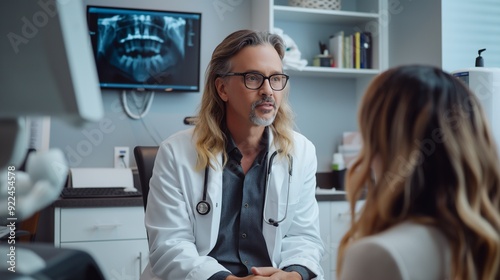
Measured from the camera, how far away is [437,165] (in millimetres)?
803

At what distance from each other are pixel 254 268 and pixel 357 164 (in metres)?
0.65

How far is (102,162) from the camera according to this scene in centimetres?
292

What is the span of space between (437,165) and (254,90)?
0.94 metres

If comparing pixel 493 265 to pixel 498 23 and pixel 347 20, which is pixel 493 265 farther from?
pixel 347 20

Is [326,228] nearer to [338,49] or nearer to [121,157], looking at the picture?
[338,49]

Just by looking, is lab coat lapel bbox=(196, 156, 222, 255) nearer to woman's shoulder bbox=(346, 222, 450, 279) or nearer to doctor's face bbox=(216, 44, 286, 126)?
doctor's face bbox=(216, 44, 286, 126)

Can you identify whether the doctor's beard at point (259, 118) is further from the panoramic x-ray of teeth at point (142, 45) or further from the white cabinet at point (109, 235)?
the panoramic x-ray of teeth at point (142, 45)

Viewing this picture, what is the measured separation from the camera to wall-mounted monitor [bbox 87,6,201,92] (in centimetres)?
284

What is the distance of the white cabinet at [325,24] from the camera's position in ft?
9.97

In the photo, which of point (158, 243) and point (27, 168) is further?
point (158, 243)

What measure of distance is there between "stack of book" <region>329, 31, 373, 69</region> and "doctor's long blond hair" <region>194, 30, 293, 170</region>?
52.6 inches

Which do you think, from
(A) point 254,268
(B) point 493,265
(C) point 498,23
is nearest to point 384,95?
(B) point 493,265

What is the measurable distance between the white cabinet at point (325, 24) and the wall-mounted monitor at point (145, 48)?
416 mm

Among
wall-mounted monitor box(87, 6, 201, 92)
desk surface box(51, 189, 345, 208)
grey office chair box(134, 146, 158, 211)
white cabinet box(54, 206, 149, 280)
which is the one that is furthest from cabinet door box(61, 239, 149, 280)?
wall-mounted monitor box(87, 6, 201, 92)
